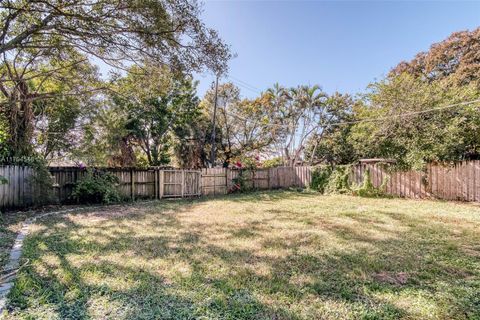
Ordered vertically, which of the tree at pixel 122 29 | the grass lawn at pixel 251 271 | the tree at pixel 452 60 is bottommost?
the grass lawn at pixel 251 271

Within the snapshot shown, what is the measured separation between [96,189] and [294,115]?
1336cm

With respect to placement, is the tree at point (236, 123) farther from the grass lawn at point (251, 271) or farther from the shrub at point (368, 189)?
the grass lawn at point (251, 271)

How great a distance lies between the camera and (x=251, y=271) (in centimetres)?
291

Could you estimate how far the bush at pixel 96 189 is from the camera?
8.18 m

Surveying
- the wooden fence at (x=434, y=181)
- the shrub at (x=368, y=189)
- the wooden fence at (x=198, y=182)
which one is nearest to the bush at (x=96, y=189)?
the wooden fence at (x=198, y=182)

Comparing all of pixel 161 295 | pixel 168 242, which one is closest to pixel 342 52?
pixel 168 242

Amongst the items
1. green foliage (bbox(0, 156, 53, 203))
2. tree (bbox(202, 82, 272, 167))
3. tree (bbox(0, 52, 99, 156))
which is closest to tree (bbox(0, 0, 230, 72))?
tree (bbox(0, 52, 99, 156))

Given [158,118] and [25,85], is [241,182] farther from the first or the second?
[25,85]

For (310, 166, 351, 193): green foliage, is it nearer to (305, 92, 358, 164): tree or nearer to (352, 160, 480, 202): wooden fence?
(352, 160, 480, 202): wooden fence

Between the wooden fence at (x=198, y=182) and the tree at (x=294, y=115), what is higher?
the tree at (x=294, y=115)

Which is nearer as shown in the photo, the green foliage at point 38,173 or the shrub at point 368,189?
the green foliage at point 38,173

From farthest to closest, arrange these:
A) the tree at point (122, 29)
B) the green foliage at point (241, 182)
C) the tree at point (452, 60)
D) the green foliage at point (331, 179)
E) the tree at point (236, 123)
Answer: the tree at point (236, 123), the tree at point (452, 60), the green foliage at point (241, 182), the green foliage at point (331, 179), the tree at point (122, 29)

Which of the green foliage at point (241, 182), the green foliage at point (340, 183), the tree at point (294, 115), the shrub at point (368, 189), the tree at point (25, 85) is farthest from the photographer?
the tree at point (294, 115)

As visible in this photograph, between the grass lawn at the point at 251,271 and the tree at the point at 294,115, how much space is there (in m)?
12.5
